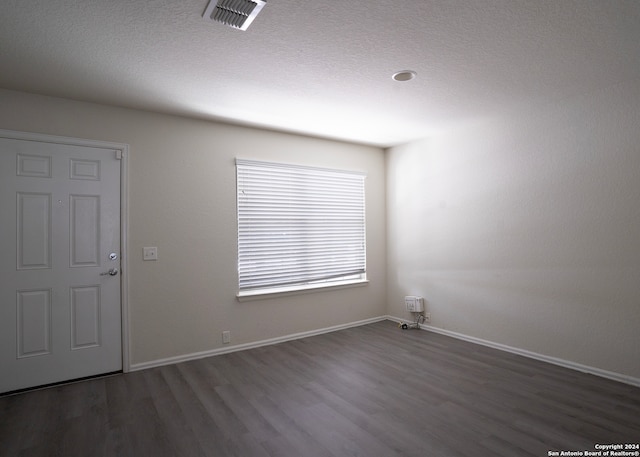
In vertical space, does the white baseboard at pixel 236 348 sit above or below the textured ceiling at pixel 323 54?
below

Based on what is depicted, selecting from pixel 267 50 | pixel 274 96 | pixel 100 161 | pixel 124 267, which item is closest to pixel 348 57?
pixel 267 50

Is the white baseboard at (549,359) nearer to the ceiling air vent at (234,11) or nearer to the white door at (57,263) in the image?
the white door at (57,263)

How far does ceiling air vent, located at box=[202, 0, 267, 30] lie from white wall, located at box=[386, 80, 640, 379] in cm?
305

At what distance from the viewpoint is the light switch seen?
3.63 metres

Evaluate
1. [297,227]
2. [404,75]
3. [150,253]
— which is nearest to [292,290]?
[297,227]

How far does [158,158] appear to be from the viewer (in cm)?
373

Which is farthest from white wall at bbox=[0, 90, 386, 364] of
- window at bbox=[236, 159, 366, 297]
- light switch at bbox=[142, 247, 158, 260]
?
window at bbox=[236, 159, 366, 297]

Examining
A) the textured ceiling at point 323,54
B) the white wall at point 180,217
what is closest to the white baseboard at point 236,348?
the white wall at point 180,217

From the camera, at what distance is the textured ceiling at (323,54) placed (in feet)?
6.93

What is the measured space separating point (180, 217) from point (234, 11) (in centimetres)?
232

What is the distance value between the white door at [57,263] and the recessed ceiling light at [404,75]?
2.78 meters

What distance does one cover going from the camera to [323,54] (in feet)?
8.55

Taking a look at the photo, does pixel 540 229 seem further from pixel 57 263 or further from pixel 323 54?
pixel 57 263

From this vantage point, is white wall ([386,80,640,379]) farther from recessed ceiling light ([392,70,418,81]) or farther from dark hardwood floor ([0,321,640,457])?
recessed ceiling light ([392,70,418,81])
